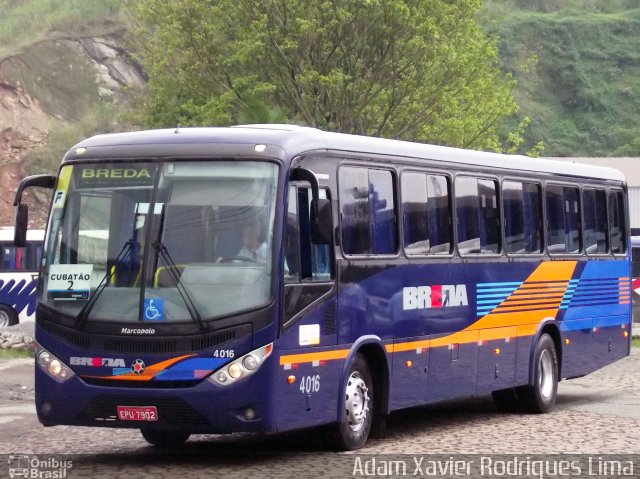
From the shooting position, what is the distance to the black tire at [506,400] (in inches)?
685

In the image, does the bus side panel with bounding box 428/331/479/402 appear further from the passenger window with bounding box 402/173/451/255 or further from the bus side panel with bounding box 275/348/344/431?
the bus side panel with bounding box 275/348/344/431

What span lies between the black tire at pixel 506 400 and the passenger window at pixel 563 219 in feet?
5.97

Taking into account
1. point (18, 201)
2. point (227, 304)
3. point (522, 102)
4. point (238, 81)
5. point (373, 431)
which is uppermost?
point (522, 102)

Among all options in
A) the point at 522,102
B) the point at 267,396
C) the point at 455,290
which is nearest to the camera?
the point at 267,396

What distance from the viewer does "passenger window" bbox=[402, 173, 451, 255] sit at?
14.3m

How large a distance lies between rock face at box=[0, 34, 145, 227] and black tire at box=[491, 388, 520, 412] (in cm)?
5206

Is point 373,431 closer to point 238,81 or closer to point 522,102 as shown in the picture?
point 238,81

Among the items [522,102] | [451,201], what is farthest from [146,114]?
[522,102]

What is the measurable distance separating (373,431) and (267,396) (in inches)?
109

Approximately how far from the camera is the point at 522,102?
12731 centimetres

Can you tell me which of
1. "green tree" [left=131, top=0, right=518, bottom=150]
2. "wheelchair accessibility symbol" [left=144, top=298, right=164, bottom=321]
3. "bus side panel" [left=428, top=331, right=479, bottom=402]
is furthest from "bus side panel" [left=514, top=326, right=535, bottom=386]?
"green tree" [left=131, top=0, right=518, bottom=150]

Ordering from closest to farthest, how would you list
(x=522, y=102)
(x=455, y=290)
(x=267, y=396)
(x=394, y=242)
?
(x=267, y=396)
(x=394, y=242)
(x=455, y=290)
(x=522, y=102)

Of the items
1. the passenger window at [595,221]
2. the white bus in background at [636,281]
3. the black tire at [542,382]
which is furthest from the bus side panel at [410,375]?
the white bus in background at [636,281]
